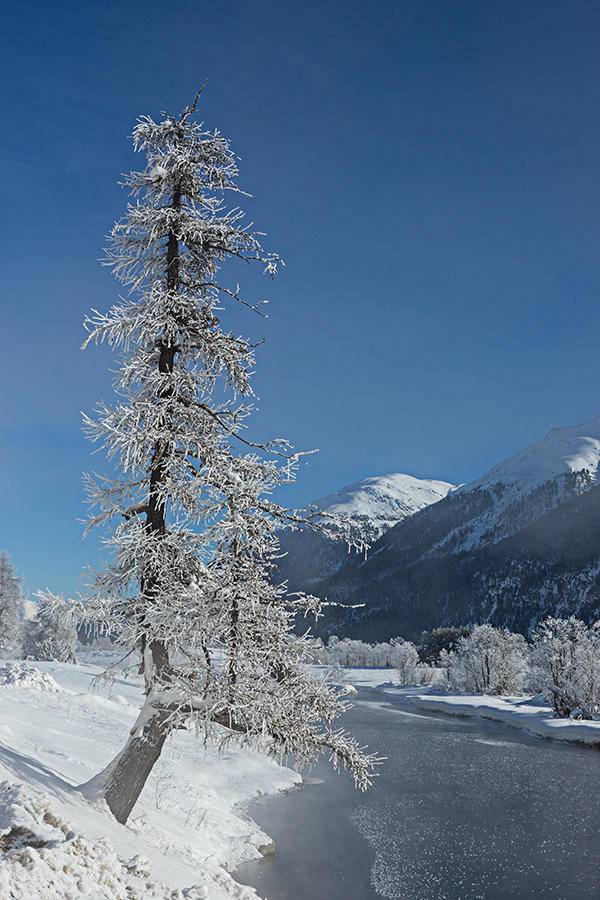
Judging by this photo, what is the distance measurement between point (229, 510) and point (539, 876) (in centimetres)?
1484

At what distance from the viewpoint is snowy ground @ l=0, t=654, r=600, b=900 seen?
5520mm

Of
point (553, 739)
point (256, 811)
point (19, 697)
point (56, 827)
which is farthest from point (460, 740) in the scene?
point (56, 827)

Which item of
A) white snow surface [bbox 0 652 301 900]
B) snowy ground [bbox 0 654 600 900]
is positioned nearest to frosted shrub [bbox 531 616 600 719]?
white snow surface [bbox 0 652 301 900]

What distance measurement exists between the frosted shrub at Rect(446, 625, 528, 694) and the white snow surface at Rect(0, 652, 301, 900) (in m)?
53.7

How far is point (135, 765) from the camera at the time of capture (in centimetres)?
868

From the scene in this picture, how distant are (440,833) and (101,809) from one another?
1451cm

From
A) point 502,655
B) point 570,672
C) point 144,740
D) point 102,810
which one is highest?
point 144,740

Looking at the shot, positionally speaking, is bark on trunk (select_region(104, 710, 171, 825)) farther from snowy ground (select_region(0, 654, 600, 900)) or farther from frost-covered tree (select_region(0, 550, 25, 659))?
frost-covered tree (select_region(0, 550, 25, 659))

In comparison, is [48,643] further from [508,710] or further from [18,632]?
[508,710]

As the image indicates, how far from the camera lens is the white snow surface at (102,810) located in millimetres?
5520

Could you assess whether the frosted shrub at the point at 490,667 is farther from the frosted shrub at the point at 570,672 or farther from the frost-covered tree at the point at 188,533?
the frost-covered tree at the point at 188,533

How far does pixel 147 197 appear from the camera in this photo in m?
10.6

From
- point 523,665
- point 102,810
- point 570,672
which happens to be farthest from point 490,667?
point 102,810

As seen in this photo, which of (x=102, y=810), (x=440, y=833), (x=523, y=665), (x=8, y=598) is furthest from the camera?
(x=523, y=665)
